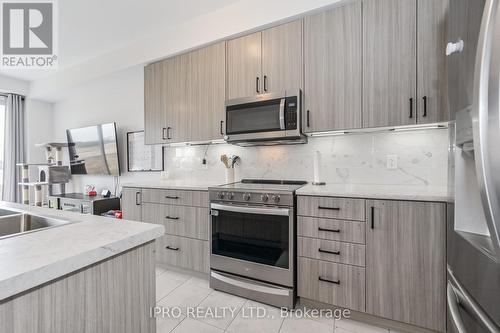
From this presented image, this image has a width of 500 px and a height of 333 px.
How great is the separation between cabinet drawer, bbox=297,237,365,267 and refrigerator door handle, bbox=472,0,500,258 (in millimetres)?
1155

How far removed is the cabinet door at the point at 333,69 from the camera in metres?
1.87

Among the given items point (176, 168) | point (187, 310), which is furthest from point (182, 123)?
point (187, 310)

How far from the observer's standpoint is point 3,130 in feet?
13.2

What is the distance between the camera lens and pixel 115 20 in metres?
2.58

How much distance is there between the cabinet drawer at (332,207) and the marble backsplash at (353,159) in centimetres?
58

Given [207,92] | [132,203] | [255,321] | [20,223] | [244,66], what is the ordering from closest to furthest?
[20,223] → [255,321] → [244,66] → [207,92] → [132,203]

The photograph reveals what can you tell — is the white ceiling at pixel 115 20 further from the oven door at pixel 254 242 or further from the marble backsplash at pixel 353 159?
the oven door at pixel 254 242

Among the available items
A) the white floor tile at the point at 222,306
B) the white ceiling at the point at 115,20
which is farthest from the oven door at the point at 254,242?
the white ceiling at the point at 115,20

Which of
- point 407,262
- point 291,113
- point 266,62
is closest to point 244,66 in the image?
point 266,62

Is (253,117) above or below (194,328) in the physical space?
above

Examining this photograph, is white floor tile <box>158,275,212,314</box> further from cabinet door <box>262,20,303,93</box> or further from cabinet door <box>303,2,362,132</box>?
cabinet door <box>262,20,303,93</box>

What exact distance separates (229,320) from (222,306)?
7.1 inches

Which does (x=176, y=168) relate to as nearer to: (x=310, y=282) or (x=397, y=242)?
(x=310, y=282)

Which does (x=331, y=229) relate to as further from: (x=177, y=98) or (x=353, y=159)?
(x=177, y=98)
